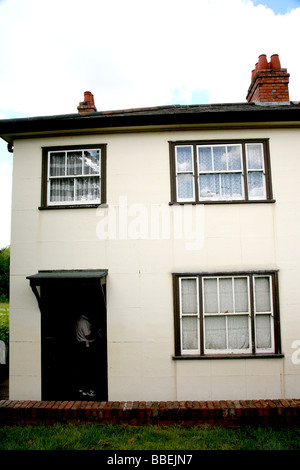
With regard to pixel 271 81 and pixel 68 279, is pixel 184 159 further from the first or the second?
pixel 68 279

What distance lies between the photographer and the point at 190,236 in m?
6.25

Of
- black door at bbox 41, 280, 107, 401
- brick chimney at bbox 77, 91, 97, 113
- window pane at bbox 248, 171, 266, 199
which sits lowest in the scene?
black door at bbox 41, 280, 107, 401

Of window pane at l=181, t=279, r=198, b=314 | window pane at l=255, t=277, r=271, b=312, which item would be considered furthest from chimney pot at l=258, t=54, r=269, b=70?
window pane at l=181, t=279, r=198, b=314

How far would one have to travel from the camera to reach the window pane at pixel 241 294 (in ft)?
20.3

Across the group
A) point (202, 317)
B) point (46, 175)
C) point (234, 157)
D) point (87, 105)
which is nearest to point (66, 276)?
point (46, 175)

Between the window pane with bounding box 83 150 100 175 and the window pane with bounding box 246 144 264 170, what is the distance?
3.54m

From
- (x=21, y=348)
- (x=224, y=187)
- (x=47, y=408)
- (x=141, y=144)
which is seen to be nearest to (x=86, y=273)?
(x=21, y=348)

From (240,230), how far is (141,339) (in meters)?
3.24

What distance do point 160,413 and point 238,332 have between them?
7.58 feet

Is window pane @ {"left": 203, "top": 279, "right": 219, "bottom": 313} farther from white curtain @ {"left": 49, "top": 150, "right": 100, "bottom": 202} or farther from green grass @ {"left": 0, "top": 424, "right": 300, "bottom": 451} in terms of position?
white curtain @ {"left": 49, "top": 150, "right": 100, "bottom": 202}

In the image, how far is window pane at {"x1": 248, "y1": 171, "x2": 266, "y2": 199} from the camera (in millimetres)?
6422

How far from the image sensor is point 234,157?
6.54 meters
